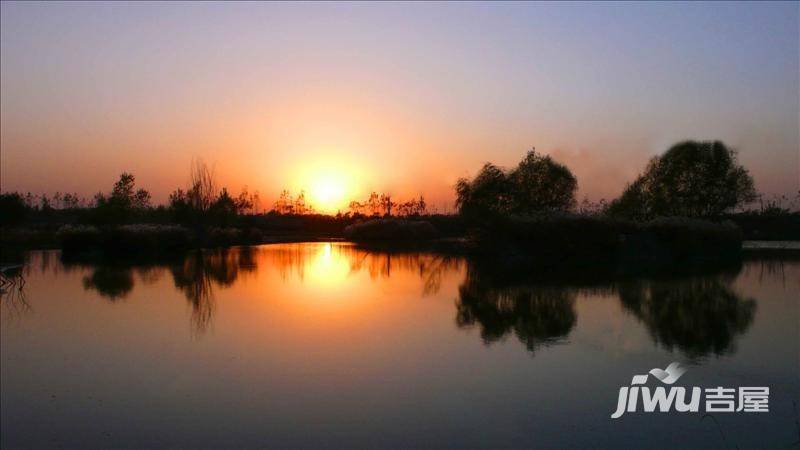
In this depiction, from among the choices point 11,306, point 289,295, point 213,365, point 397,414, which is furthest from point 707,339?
point 11,306

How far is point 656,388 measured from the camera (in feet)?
23.5

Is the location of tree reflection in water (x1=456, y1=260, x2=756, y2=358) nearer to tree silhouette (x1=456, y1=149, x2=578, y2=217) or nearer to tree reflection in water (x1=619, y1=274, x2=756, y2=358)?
tree reflection in water (x1=619, y1=274, x2=756, y2=358)

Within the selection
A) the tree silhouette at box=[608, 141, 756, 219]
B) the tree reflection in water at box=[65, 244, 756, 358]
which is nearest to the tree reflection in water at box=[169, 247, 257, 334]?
the tree reflection in water at box=[65, 244, 756, 358]

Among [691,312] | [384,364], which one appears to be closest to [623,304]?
[691,312]

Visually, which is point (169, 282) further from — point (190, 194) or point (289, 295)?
point (190, 194)

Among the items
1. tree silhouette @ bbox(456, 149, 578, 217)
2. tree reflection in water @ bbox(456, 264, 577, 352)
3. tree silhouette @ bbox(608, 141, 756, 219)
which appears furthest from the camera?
tree silhouette @ bbox(608, 141, 756, 219)

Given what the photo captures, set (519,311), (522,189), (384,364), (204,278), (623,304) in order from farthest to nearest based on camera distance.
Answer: (522,189) → (204,278) → (623,304) → (519,311) → (384,364)

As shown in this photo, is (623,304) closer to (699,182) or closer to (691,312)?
(691,312)

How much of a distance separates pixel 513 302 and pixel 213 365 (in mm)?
7564

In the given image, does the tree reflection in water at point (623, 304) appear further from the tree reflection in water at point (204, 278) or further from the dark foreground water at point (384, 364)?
the tree reflection in water at point (204, 278)

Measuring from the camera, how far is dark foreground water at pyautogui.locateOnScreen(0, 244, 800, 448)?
576 centimetres

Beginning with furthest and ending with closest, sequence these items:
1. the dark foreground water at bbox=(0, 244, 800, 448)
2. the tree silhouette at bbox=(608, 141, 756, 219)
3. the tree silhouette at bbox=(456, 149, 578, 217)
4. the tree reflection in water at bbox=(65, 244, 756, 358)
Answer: the tree silhouette at bbox=(608, 141, 756, 219) → the tree silhouette at bbox=(456, 149, 578, 217) → the tree reflection in water at bbox=(65, 244, 756, 358) → the dark foreground water at bbox=(0, 244, 800, 448)

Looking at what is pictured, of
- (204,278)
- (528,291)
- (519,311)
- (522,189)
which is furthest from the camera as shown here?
(522,189)

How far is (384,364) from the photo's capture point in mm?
A: 8289
